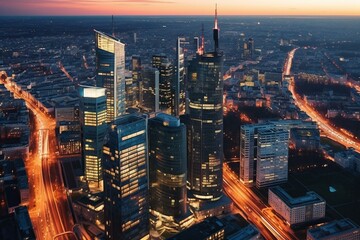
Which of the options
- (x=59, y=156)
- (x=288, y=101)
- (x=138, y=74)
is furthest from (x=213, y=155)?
(x=288, y=101)

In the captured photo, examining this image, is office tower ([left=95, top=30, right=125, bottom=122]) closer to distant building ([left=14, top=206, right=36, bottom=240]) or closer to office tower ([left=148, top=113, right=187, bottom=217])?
office tower ([left=148, top=113, right=187, bottom=217])

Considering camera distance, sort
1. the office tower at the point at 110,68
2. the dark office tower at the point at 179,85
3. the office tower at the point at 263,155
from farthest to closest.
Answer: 1. the dark office tower at the point at 179,85
2. the office tower at the point at 110,68
3. the office tower at the point at 263,155

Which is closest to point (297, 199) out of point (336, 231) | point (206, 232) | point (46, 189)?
point (336, 231)

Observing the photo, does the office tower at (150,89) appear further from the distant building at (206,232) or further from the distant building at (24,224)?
the distant building at (206,232)

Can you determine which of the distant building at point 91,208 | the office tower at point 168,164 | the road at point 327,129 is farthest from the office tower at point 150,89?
the road at point 327,129

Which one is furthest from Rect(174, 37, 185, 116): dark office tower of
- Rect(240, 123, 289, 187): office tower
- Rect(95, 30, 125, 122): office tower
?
Rect(240, 123, 289, 187): office tower

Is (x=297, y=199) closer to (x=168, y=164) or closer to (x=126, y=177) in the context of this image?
(x=168, y=164)

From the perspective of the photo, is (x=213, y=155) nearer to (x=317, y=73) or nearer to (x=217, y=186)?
(x=217, y=186)
